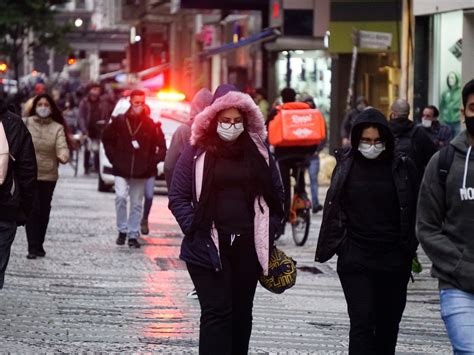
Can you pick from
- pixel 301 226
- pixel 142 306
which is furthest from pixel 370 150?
pixel 301 226

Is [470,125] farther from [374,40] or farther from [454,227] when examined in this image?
[374,40]

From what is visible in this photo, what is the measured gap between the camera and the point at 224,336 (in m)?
8.13

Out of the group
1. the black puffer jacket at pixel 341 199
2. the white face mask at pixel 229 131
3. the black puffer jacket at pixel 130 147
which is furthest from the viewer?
the black puffer jacket at pixel 130 147

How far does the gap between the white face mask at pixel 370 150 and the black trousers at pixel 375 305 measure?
65 cm

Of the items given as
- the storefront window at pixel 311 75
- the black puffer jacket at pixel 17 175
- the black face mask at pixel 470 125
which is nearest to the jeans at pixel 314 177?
the black puffer jacket at pixel 17 175

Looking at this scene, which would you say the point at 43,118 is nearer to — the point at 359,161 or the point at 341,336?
the point at 341,336

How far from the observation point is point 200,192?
8297 mm

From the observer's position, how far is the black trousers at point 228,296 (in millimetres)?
8125

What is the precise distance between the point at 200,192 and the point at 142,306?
4199mm

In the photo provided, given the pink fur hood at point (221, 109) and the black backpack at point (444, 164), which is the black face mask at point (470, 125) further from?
the pink fur hood at point (221, 109)

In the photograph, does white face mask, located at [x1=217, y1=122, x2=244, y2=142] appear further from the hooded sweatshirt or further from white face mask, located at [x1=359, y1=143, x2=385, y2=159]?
the hooded sweatshirt

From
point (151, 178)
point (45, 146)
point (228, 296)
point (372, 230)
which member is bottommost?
point (151, 178)

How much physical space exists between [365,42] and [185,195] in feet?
55.6

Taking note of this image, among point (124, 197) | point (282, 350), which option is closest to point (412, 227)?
point (282, 350)
